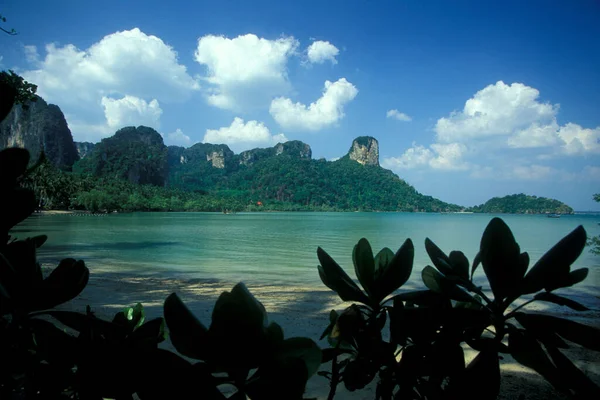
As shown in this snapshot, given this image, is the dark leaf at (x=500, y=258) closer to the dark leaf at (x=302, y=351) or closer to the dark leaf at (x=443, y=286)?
the dark leaf at (x=443, y=286)

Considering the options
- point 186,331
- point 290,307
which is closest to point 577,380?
point 186,331

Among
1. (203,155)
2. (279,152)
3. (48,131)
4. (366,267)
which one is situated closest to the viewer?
(366,267)

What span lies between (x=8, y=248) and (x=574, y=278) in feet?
2.66

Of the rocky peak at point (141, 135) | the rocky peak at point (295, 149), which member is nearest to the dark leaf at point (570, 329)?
the rocky peak at point (141, 135)

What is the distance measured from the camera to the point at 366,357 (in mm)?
547

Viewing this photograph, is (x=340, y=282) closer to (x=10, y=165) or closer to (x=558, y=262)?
(x=558, y=262)

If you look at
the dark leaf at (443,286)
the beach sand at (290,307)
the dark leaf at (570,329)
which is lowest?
the beach sand at (290,307)

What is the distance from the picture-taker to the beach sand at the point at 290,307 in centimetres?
283

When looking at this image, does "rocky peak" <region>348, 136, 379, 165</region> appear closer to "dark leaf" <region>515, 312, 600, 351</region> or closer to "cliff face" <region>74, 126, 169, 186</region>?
"cliff face" <region>74, 126, 169, 186</region>

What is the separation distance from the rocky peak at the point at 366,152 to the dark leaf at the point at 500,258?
136 meters

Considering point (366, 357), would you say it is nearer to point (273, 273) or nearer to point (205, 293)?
point (205, 293)

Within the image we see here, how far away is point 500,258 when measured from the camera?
47 centimetres

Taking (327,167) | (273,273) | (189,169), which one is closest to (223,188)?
(189,169)

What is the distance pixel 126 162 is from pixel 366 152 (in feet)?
284
